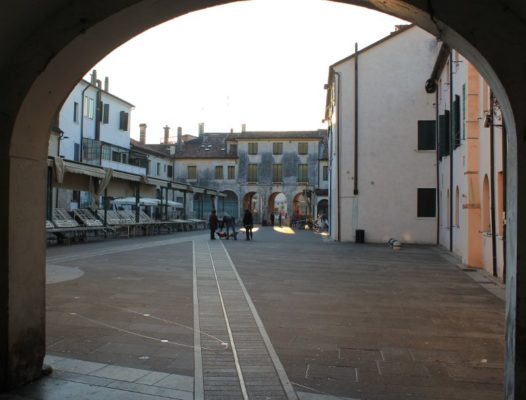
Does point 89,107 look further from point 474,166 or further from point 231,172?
point 474,166

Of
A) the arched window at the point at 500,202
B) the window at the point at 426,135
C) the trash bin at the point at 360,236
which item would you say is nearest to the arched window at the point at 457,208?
the arched window at the point at 500,202

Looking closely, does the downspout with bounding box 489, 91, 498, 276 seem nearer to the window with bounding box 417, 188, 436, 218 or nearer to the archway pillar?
the archway pillar

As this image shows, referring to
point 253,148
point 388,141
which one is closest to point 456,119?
point 388,141

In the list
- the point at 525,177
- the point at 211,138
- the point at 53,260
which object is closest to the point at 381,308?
the point at 525,177

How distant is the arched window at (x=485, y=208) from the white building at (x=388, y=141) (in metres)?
10.3

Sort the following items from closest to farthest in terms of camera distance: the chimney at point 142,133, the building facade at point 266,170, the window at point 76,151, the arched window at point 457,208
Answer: the arched window at point 457,208 → the window at point 76,151 → the building facade at point 266,170 → the chimney at point 142,133

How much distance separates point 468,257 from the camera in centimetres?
1390

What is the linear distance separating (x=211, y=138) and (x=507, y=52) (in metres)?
62.2

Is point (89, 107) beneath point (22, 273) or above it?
above

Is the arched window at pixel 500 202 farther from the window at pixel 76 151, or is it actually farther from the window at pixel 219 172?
the window at pixel 219 172

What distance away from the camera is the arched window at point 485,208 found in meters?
13.5

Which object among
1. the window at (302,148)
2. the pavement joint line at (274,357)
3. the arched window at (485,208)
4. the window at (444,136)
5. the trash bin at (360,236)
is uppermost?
the window at (302,148)

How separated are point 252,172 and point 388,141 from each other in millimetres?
35106

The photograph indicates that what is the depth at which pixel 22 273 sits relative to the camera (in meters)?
4.22
